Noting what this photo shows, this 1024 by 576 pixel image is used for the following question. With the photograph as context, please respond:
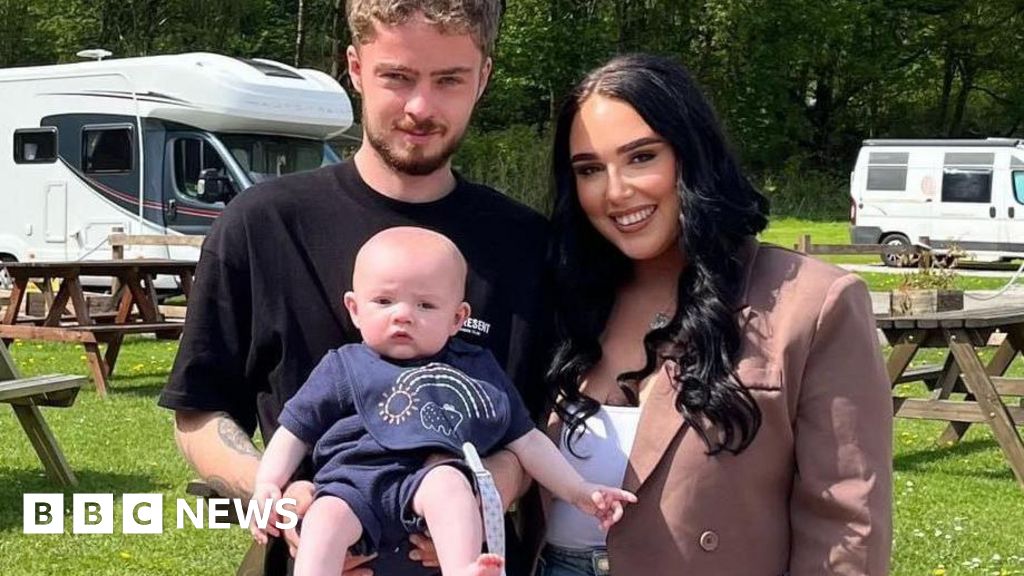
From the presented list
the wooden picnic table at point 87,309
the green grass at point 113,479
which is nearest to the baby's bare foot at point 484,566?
the green grass at point 113,479

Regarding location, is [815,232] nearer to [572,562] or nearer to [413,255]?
[572,562]

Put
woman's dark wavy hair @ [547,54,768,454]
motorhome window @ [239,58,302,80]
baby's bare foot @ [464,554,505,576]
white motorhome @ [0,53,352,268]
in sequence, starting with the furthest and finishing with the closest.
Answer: motorhome window @ [239,58,302,80], white motorhome @ [0,53,352,268], woman's dark wavy hair @ [547,54,768,454], baby's bare foot @ [464,554,505,576]

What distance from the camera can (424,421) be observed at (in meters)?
2.23

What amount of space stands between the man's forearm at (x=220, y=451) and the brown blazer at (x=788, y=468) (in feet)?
2.12

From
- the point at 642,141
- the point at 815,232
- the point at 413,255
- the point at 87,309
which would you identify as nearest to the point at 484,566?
the point at 413,255

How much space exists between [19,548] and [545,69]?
107 ft

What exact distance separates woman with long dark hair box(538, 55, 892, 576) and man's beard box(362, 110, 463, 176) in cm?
28

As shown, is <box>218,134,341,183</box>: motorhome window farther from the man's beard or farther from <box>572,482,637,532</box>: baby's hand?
<box>572,482,637,532</box>: baby's hand

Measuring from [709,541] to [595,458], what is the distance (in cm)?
26

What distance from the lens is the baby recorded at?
85.6 inches

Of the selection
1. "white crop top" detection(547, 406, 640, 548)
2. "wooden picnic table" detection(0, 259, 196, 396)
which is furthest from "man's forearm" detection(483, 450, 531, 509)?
"wooden picnic table" detection(0, 259, 196, 396)

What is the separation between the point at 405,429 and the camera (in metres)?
2.22

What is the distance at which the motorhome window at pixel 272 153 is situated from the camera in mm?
17406

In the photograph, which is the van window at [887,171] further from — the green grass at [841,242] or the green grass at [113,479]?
the green grass at [113,479]
